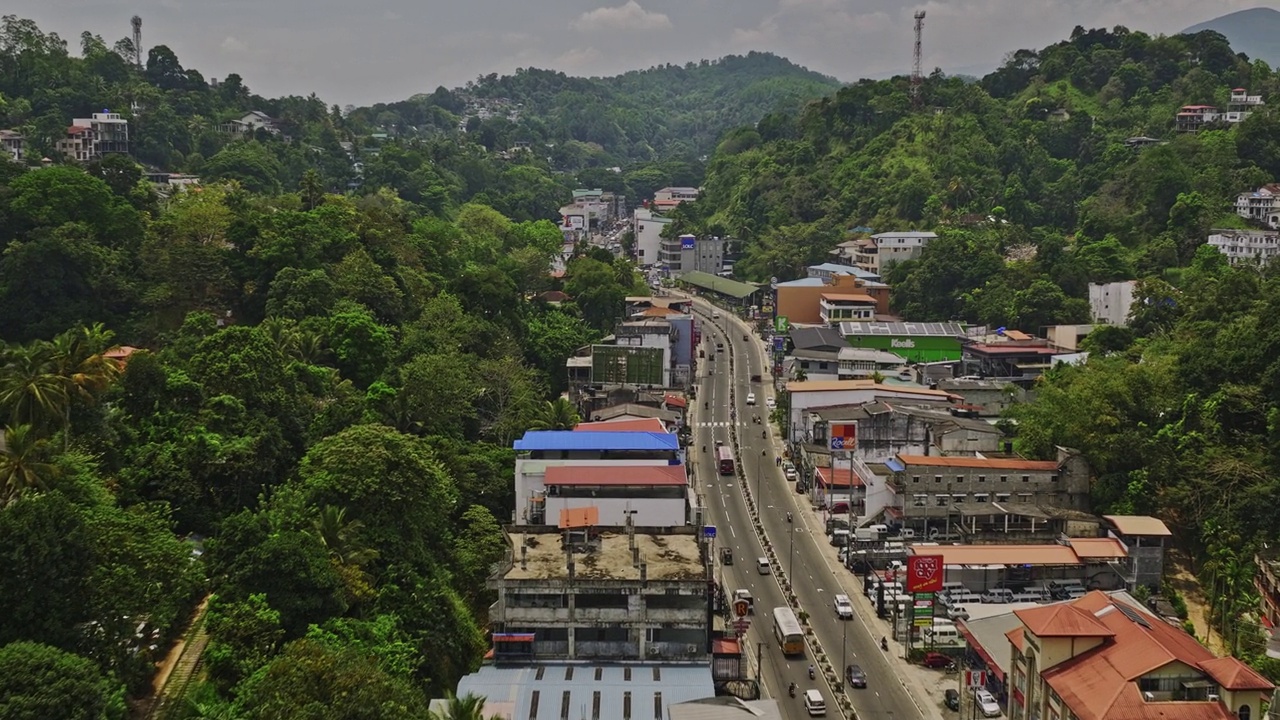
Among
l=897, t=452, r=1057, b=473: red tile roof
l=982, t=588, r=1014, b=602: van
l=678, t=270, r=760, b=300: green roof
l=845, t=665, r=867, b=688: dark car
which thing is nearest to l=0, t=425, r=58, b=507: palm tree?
l=845, t=665, r=867, b=688: dark car

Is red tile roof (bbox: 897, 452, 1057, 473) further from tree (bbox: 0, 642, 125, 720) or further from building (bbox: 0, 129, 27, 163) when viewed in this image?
building (bbox: 0, 129, 27, 163)

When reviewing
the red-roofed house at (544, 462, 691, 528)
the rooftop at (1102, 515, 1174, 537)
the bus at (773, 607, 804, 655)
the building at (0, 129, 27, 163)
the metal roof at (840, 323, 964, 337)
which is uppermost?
the building at (0, 129, 27, 163)

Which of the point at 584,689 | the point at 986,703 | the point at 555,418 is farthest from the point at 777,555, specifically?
the point at 584,689

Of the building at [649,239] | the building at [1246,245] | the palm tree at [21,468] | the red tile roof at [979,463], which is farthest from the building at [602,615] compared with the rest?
the building at [649,239]

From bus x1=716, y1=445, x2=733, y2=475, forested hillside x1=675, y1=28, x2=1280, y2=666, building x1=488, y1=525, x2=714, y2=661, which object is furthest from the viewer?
bus x1=716, y1=445, x2=733, y2=475

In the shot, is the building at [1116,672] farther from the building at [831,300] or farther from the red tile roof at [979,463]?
the building at [831,300]

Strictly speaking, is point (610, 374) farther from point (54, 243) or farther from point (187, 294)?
point (54, 243)
